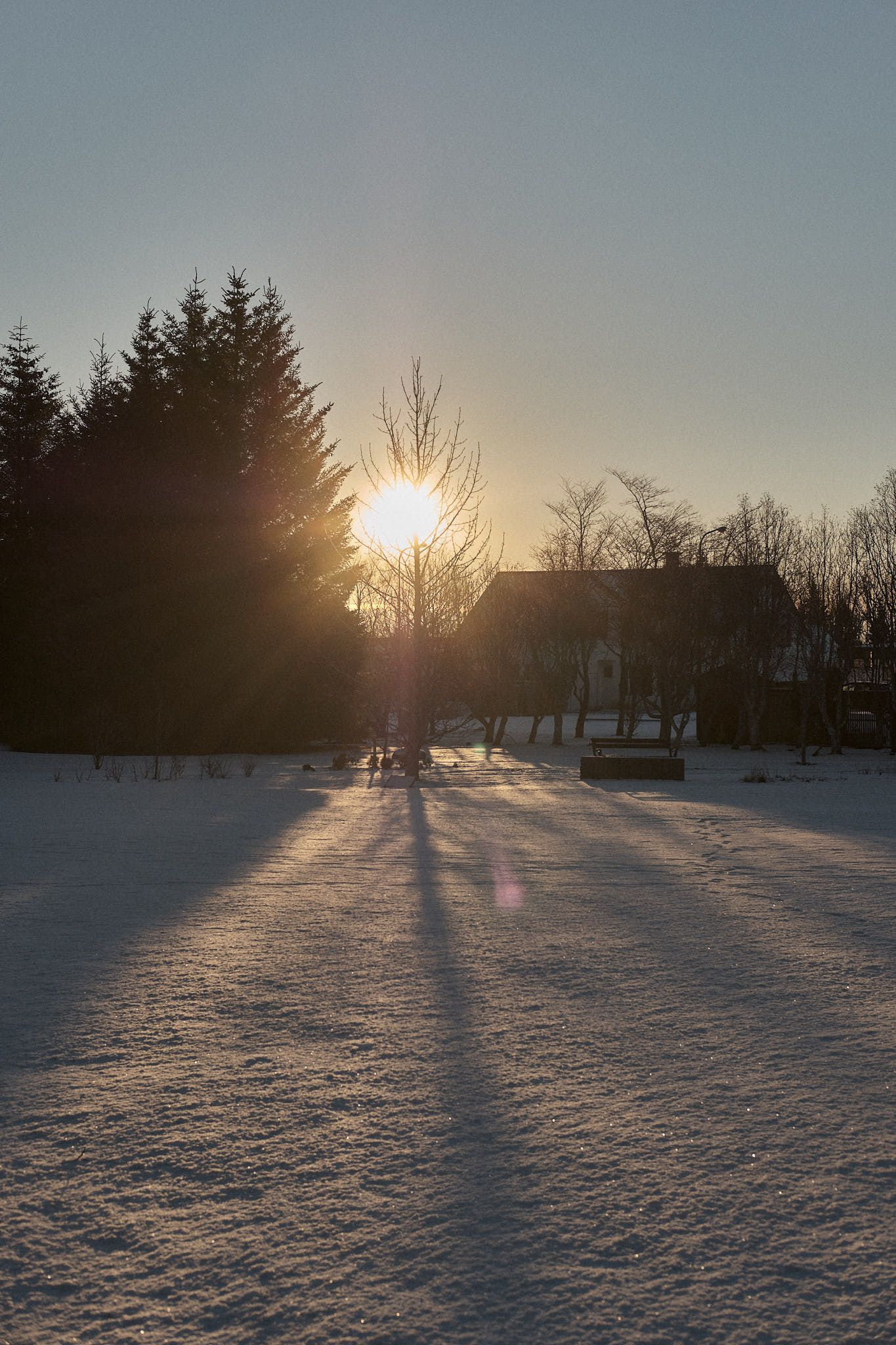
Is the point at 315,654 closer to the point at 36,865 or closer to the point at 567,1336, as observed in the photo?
the point at 36,865

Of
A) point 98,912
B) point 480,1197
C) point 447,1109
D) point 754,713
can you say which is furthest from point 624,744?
point 480,1197

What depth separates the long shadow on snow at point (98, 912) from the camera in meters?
5.70

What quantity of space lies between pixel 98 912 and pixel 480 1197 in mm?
5557

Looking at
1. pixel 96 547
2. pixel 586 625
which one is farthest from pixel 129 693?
pixel 586 625

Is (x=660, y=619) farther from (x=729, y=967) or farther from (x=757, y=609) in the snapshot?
(x=729, y=967)

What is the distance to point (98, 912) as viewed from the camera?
8578 millimetres

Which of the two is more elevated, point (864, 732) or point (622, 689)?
point (622, 689)

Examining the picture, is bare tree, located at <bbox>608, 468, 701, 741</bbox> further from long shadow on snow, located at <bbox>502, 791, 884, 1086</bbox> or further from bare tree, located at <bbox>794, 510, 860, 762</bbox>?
long shadow on snow, located at <bbox>502, 791, 884, 1086</bbox>

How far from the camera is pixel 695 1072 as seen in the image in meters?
4.89

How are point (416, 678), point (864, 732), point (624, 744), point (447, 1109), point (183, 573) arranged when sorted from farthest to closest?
1. point (864, 732)
2. point (183, 573)
3. point (624, 744)
4. point (416, 678)
5. point (447, 1109)

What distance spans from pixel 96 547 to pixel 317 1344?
31.8 meters

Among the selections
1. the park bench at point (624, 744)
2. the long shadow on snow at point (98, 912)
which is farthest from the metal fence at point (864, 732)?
the long shadow on snow at point (98, 912)

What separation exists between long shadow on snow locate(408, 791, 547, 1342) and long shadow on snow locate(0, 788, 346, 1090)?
1758 mm

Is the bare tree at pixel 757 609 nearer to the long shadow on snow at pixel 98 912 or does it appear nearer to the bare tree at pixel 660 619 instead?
the bare tree at pixel 660 619
